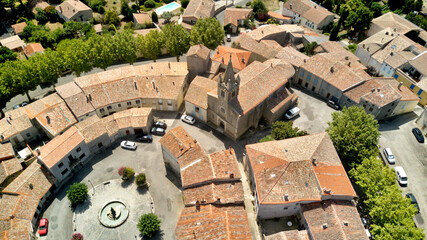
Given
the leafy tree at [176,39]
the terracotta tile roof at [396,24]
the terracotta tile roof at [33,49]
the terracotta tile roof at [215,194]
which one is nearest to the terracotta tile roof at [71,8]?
the terracotta tile roof at [33,49]

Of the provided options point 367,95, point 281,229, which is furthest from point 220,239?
point 367,95

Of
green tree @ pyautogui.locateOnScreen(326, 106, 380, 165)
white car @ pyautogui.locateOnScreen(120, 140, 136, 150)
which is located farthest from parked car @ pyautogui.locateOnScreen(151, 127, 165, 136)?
green tree @ pyautogui.locateOnScreen(326, 106, 380, 165)

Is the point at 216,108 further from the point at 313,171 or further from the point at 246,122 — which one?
the point at 313,171

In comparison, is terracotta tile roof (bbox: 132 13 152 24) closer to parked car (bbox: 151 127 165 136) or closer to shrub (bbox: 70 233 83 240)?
parked car (bbox: 151 127 165 136)

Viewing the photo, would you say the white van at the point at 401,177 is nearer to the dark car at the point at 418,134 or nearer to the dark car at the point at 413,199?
the dark car at the point at 413,199

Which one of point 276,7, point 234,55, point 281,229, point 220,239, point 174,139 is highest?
point 276,7

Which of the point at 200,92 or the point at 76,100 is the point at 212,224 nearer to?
the point at 200,92
